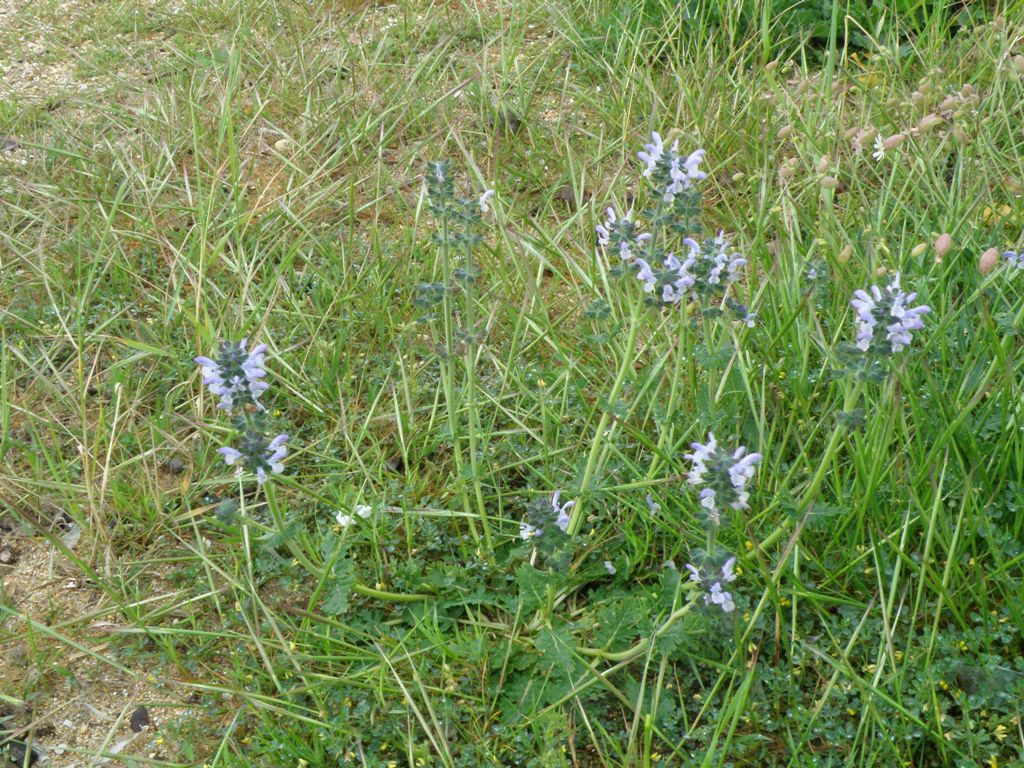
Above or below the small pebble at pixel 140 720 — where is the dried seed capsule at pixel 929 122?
above

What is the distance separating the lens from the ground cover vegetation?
1.84 meters

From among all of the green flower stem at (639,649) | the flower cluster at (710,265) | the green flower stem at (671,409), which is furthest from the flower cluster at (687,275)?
the green flower stem at (639,649)

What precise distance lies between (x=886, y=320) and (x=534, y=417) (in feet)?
3.39

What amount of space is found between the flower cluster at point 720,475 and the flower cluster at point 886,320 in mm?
261

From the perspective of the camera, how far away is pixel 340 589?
1.95m

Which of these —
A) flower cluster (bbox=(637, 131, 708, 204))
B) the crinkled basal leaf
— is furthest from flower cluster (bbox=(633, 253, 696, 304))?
the crinkled basal leaf

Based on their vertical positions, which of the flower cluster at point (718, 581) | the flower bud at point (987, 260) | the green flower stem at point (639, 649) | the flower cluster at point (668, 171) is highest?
the flower cluster at point (668, 171)

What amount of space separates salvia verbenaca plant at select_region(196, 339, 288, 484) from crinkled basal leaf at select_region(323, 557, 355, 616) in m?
0.31

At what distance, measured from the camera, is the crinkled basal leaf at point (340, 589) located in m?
1.94

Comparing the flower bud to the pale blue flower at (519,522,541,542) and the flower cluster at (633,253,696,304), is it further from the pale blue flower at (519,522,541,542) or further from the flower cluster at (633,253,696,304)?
the pale blue flower at (519,522,541,542)

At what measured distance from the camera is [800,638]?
191cm

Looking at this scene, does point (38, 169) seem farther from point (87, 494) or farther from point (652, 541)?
point (652, 541)

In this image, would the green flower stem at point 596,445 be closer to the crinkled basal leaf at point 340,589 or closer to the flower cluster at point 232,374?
the crinkled basal leaf at point 340,589

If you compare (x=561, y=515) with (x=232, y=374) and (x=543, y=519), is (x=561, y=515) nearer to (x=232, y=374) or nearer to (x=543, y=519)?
(x=543, y=519)
